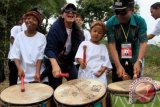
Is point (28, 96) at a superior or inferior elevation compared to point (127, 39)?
inferior

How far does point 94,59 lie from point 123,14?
60 centimetres

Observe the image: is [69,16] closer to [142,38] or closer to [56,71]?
[56,71]

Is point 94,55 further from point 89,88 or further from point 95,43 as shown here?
point 89,88

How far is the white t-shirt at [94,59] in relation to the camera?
4305 mm

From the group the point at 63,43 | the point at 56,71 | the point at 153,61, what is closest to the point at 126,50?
the point at 63,43

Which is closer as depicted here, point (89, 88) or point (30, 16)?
point (89, 88)

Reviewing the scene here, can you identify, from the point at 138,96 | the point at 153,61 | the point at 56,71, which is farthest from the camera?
the point at 153,61

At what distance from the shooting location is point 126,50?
4270 mm

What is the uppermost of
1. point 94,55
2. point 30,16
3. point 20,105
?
point 30,16

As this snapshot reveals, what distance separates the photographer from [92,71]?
4.30 meters

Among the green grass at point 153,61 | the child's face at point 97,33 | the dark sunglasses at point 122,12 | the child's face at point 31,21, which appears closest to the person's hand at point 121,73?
the child's face at point 97,33

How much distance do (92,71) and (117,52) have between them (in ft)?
1.12

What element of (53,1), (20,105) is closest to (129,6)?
(20,105)

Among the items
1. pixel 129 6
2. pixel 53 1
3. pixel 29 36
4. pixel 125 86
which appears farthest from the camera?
pixel 53 1
